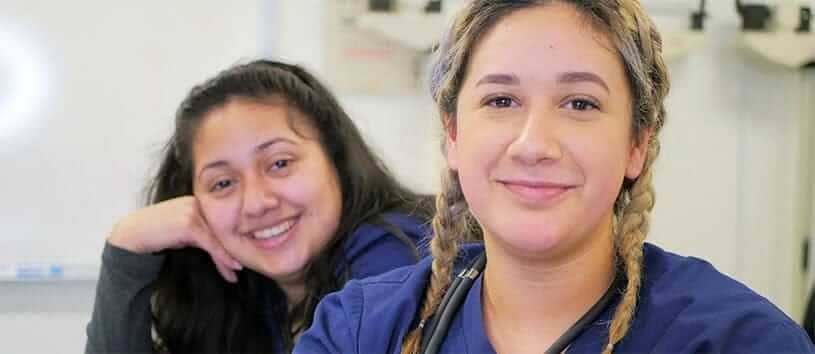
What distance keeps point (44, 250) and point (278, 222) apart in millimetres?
798

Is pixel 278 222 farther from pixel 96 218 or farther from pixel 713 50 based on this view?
pixel 713 50

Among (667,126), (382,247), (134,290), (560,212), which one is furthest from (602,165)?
(667,126)

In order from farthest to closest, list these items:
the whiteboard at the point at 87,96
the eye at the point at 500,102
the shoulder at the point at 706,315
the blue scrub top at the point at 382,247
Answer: the whiteboard at the point at 87,96 < the blue scrub top at the point at 382,247 < the eye at the point at 500,102 < the shoulder at the point at 706,315

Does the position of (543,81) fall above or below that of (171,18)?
above

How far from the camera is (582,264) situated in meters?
0.94

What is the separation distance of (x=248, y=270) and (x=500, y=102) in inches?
30.6

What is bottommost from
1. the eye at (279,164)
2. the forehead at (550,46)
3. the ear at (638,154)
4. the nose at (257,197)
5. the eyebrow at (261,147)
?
the nose at (257,197)

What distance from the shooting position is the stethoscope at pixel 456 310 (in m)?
0.89

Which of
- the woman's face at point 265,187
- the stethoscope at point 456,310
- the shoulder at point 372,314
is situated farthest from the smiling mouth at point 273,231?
the stethoscope at point 456,310

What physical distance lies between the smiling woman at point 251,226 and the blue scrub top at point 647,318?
0.30m

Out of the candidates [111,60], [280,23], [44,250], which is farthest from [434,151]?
[44,250]

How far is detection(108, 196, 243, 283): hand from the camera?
143cm

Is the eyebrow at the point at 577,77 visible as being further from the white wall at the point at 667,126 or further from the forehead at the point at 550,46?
the white wall at the point at 667,126

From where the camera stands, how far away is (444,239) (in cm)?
104
